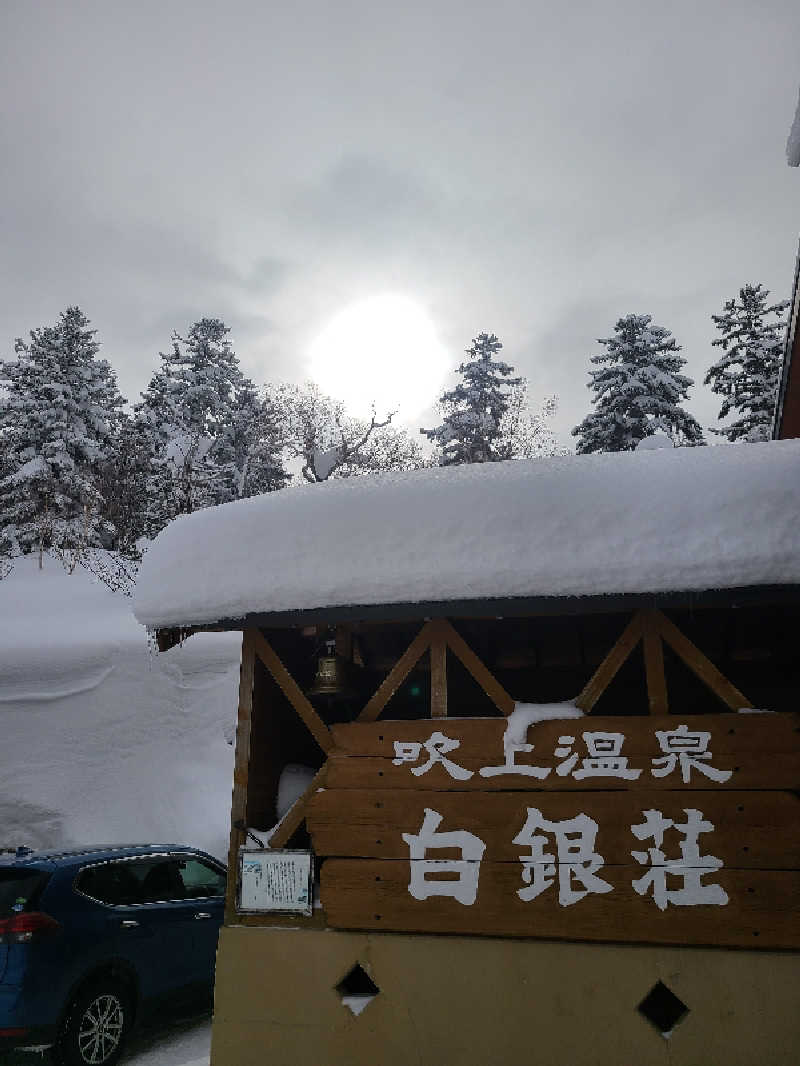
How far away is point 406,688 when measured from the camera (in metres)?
6.70

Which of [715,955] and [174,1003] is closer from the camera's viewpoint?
[715,955]

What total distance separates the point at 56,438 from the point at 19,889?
27173 mm

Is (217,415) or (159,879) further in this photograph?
(217,415)

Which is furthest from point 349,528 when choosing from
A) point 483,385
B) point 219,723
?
point 483,385

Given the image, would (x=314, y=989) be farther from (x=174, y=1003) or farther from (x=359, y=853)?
(x=174, y=1003)

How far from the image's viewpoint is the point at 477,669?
461 cm

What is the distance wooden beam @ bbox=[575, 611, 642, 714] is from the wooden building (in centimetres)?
2

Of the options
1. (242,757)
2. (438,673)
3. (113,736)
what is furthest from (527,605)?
(113,736)

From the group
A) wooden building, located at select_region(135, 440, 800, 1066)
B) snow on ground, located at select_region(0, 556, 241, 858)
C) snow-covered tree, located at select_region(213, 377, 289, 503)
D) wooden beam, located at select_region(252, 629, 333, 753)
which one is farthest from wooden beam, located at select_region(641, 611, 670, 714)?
snow-covered tree, located at select_region(213, 377, 289, 503)

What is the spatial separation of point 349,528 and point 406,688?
283cm

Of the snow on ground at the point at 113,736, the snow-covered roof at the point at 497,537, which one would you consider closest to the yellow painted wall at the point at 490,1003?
the snow-covered roof at the point at 497,537

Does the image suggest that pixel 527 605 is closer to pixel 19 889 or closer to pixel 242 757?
pixel 242 757

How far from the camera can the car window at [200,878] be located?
6695 mm

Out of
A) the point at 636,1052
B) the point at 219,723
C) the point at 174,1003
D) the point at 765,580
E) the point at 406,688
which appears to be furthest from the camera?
the point at 219,723
